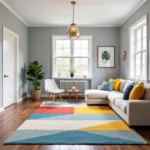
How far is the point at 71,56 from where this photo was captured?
293 inches

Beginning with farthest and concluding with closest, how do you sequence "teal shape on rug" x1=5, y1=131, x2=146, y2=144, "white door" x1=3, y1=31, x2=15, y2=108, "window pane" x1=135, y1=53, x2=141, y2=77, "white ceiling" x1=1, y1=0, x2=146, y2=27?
"window pane" x1=135, y1=53, x2=141, y2=77
"white door" x1=3, y1=31, x2=15, y2=108
"white ceiling" x1=1, y1=0, x2=146, y2=27
"teal shape on rug" x1=5, y1=131, x2=146, y2=144

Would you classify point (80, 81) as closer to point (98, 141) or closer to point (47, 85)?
point (47, 85)

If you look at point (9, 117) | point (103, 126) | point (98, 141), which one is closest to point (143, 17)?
point (103, 126)

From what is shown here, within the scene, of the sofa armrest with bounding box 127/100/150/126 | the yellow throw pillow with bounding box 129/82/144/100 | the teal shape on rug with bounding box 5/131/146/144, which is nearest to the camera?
the teal shape on rug with bounding box 5/131/146/144

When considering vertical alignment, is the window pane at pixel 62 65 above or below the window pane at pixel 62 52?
below

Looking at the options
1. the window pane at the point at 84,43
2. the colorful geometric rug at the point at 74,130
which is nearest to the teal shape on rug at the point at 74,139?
the colorful geometric rug at the point at 74,130

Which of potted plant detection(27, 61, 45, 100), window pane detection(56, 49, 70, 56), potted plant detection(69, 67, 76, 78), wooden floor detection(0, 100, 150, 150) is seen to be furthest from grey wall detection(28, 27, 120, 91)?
wooden floor detection(0, 100, 150, 150)

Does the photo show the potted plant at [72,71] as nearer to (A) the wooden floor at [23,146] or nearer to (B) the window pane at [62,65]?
(B) the window pane at [62,65]

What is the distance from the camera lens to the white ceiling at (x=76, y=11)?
4.93 meters

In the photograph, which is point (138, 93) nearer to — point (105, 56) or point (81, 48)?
point (105, 56)

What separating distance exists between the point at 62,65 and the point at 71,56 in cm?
51

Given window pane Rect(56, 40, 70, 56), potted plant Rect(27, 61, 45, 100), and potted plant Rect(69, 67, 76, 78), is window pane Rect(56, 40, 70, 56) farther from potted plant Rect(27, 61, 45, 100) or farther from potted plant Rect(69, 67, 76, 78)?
potted plant Rect(27, 61, 45, 100)

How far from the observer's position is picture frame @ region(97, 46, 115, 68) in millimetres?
7355

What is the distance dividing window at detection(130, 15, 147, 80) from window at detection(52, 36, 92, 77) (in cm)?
193
